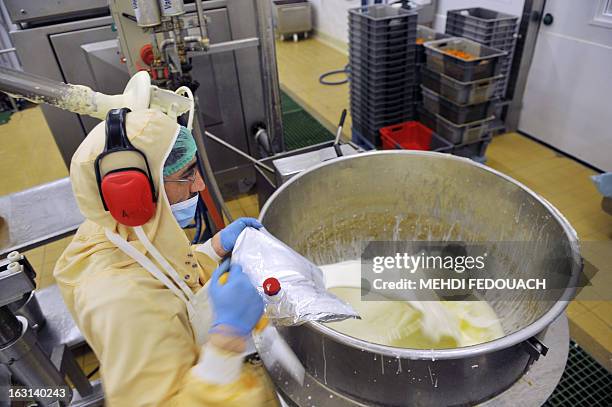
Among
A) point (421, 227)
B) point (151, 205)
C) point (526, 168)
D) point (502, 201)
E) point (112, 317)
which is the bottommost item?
point (526, 168)

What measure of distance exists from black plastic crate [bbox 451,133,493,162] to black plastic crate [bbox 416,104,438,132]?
0.71ft

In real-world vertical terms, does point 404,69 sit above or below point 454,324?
above

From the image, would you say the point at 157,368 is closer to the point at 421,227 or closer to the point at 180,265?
the point at 180,265

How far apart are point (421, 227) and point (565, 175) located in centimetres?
173

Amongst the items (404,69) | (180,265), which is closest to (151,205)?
(180,265)

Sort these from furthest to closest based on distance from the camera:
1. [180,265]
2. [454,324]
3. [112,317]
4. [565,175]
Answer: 1. [565,175]
2. [454,324]
3. [180,265]
4. [112,317]

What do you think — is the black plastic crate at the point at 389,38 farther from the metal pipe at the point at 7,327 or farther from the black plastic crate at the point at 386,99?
the metal pipe at the point at 7,327

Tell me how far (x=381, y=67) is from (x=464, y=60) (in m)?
0.51

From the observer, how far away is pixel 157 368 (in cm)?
77

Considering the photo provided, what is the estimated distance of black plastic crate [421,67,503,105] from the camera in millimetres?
2396

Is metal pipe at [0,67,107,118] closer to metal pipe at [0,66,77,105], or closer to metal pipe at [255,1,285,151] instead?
metal pipe at [0,66,77,105]

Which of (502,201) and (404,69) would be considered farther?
(404,69)

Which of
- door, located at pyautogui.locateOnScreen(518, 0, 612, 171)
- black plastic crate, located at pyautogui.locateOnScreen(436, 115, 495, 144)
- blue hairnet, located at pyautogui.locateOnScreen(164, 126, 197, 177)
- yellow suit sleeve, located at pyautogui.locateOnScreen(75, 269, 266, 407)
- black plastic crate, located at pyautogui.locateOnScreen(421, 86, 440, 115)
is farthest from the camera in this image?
black plastic crate, located at pyautogui.locateOnScreen(421, 86, 440, 115)

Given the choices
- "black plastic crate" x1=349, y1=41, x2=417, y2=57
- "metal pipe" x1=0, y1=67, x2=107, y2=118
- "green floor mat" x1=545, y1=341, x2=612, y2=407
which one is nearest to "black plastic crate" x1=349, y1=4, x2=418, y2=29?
"black plastic crate" x1=349, y1=41, x2=417, y2=57
